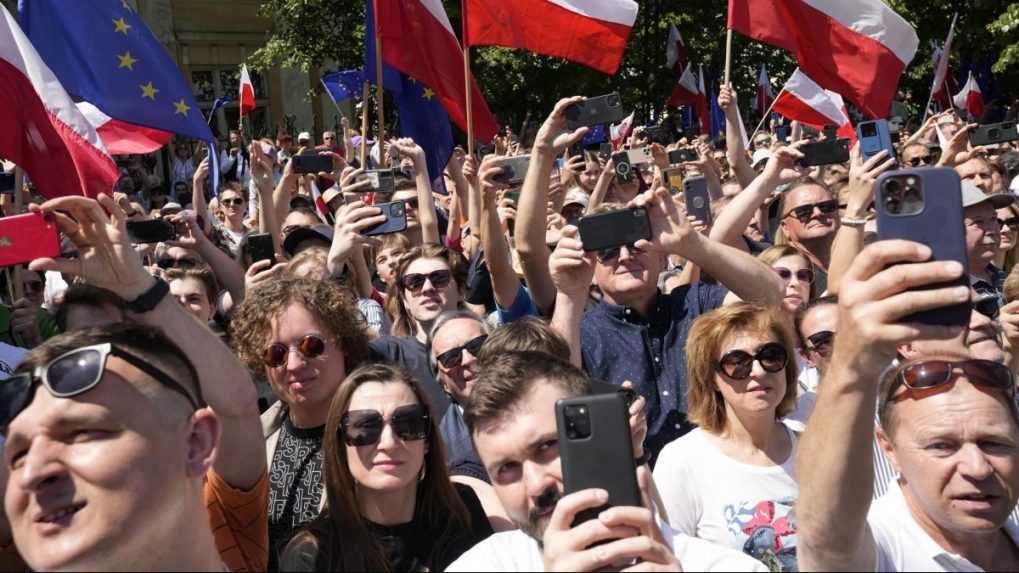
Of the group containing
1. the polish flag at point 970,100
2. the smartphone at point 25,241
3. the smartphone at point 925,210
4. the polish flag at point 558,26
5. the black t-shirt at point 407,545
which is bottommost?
the polish flag at point 970,100

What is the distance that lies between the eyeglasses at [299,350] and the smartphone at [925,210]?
2.46 metres

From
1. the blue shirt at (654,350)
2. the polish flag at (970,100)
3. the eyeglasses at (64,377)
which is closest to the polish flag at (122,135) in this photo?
the blue shirt at (654,350)

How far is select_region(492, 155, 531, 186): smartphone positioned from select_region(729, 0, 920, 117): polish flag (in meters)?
3.26

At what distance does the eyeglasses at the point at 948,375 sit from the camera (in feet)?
8.68

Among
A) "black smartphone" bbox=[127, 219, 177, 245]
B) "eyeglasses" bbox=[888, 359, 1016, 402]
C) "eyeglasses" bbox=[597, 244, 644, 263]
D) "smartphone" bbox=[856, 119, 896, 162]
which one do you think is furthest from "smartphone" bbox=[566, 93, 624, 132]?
"eyeglasses" bbox=[888, 359, 1016, 402]

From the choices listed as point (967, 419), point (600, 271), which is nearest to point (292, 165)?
point (600, 271)

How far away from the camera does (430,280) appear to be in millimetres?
5027

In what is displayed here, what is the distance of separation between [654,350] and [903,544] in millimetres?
1931

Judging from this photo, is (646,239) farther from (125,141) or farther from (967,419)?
(125,141)

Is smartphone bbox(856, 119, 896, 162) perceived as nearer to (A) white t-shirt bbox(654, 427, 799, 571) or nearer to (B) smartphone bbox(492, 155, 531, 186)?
(B) smartphone bbox(492, 155, 531, 186)

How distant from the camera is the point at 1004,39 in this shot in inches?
857

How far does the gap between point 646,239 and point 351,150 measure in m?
Answer: 9.98

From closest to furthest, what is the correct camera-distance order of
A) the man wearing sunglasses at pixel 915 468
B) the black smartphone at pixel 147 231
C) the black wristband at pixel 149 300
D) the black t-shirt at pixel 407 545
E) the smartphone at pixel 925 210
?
the smartphone at pixel 925 210
the man wearing sunglasses at pixel 915 468
the black wristband at pixel 149 300
the black t-shirt at pixel 407 545
the black smartphone at pixel 147 231

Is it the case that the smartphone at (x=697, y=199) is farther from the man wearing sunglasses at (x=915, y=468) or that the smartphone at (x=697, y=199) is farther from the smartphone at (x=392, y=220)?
the man wearing sunglasses at (x=915, y=468)
